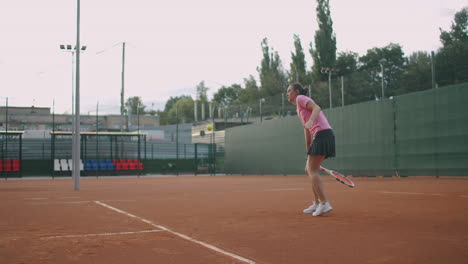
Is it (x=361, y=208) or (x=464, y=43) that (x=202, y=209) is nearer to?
(x=361, y=208)

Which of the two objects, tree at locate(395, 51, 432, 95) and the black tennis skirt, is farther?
tree at locate(395, 51, 432, 95)

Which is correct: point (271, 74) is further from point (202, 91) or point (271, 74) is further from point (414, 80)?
point (202, 91)

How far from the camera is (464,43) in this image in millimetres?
15750

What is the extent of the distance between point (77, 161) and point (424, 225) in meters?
10.6

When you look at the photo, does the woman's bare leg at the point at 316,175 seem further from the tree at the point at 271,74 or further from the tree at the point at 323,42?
the tree at the point at 271,74

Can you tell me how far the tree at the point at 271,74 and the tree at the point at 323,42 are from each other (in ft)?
39.2

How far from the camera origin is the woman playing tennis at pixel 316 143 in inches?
210

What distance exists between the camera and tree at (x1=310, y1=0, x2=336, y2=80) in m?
40.1

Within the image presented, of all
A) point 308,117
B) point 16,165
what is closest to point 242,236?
point 308,117

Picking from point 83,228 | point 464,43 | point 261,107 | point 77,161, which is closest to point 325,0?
point 261,107

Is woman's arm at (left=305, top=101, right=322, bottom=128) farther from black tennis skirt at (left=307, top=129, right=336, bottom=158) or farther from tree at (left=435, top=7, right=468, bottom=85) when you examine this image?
tree at (left=435, top=7, right=468, bottom=85)

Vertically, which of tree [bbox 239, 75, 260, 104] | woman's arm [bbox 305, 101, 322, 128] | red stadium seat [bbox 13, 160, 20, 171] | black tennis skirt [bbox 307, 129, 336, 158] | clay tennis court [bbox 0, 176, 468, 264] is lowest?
clay tennis court [bbox 0, 176, 468, 264]

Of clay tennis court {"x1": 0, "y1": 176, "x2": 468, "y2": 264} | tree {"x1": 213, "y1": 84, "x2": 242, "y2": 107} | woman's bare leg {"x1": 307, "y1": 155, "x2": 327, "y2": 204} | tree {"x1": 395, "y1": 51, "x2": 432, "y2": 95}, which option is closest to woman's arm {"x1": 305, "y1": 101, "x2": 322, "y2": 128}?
woman's bare leg {"x1": 307, "y1": 155, "x2": 327, "y2": 204}

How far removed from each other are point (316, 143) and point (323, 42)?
121 feet
